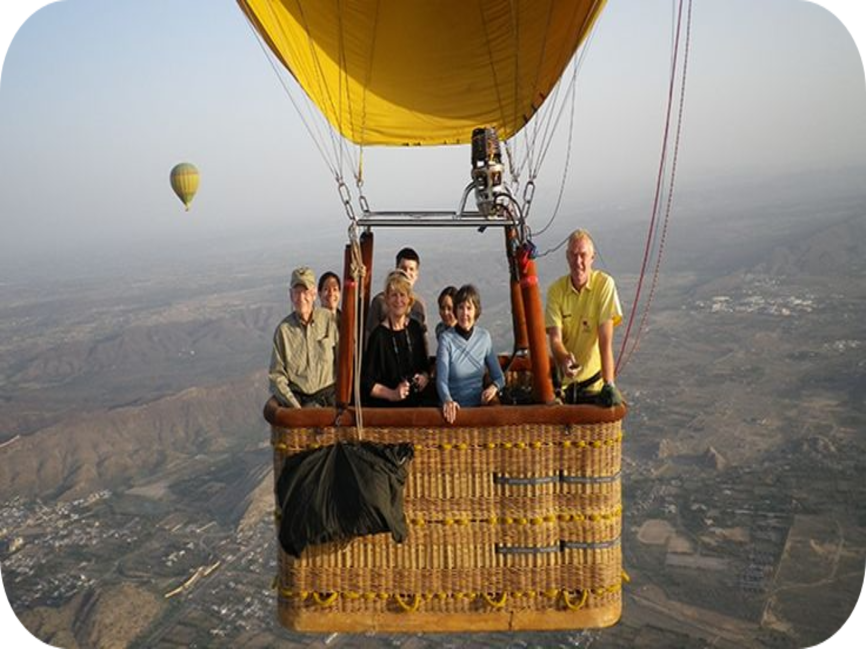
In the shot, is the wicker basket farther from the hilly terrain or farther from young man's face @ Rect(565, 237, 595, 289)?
the hilly terrain

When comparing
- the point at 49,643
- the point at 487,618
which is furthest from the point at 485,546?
the point at 49,643

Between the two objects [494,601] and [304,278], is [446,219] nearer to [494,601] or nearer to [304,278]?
[304,278]

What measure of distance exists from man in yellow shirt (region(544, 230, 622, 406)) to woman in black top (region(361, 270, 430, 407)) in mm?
698

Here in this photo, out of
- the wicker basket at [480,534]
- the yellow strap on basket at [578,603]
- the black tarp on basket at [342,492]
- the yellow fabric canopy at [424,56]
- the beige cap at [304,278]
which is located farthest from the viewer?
the yellow fabric canopy at [424,56]

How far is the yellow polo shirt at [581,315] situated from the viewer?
3799 millimetres

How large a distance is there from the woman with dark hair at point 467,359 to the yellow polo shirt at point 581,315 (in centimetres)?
35

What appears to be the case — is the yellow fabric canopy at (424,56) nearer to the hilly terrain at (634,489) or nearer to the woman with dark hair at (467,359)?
the woman with dark hair at (467,359)

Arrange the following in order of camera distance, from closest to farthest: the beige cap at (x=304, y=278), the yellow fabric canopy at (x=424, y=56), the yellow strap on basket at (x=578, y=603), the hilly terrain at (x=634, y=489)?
1. the yellow strap on basket at (x=578, y=603)
2. the beige cap at (x=304, y=278)
3. the yellow fabric canopy at (x=424, y=56)
4. the hilly terrain at (x=634, y=489)

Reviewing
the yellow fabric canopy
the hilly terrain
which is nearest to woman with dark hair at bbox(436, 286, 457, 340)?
the yellow fabric canopy

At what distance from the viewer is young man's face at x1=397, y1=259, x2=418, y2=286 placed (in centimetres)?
465

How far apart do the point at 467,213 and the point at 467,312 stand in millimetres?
583

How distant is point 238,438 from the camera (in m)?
81.1

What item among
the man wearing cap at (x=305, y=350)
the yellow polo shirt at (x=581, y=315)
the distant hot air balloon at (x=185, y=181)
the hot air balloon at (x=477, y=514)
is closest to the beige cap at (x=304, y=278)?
the man wearing cap at (x=305, y=350)

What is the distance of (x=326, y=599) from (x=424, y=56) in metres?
3.75
